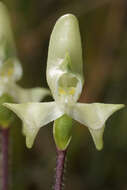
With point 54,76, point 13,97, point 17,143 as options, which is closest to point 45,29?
point 17,143

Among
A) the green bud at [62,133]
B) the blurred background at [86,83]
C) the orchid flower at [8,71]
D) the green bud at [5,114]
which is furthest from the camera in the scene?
the blurred background at [86,83]

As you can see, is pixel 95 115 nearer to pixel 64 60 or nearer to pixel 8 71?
pixel 64 60

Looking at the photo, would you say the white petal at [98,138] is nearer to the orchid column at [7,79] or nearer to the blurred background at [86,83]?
the orchid column at [7,79]

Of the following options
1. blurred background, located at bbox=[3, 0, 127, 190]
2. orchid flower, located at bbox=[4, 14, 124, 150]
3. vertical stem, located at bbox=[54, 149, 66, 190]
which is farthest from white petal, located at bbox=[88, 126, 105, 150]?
blurred background, located at bbox=[3, 0, 127, 190]

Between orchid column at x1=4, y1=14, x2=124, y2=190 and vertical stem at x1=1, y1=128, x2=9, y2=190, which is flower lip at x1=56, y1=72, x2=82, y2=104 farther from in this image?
vertical stem at x1=1, y1=128, x2=9, y2=190

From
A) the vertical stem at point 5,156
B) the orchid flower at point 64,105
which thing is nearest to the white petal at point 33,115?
the orchid flower at point 64,105

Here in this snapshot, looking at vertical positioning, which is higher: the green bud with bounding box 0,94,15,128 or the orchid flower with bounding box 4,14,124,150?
the orchid flower with bounding box 4,14,124,150
